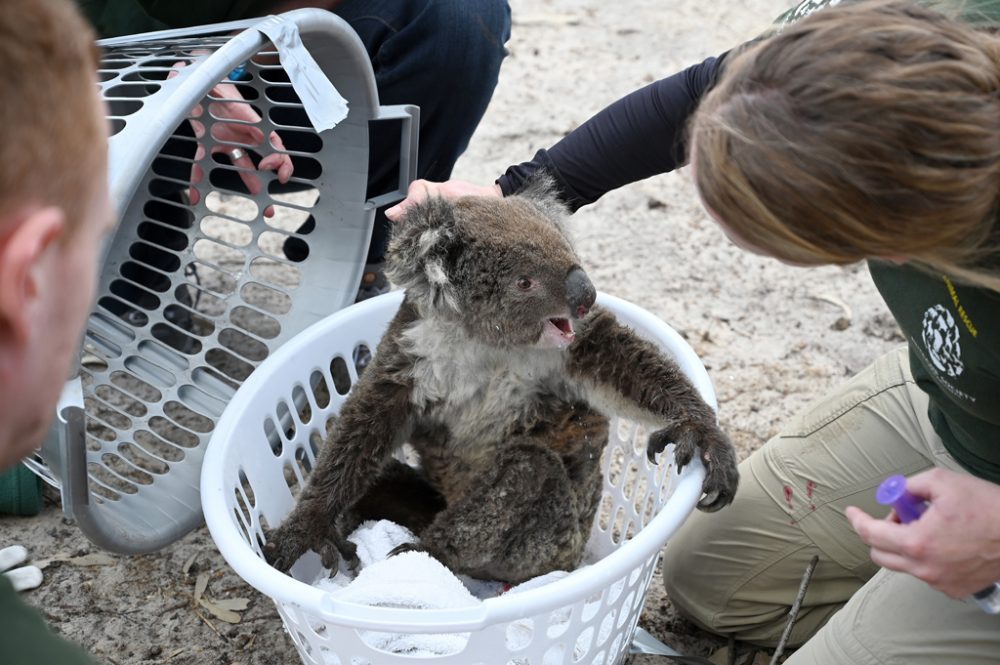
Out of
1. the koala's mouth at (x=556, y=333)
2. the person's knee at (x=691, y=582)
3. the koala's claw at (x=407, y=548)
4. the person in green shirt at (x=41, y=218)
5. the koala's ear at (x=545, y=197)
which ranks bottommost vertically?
the person's knee at (x=691, y=582)

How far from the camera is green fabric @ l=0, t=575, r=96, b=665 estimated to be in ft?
2.64

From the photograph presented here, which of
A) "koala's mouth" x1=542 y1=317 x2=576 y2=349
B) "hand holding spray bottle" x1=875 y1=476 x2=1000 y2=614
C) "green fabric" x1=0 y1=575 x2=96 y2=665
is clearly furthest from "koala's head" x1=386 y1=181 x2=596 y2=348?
"green fabric" x1=0 y1=575 x2=96 y2=665

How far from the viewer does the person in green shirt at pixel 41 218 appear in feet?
2.41

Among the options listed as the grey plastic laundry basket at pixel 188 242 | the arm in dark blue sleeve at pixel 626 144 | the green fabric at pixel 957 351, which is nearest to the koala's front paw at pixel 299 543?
the grey plastic laundry basket at pixel 188 242

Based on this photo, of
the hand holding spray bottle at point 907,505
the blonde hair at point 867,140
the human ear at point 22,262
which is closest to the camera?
the human ear at point 22,262

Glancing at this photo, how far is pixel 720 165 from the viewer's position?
1.19 m

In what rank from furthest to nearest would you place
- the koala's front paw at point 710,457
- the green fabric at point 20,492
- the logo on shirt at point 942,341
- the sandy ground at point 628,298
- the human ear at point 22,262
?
the green fabric at point 20,492 → the sandy ground at point 628,298 → the koala's front paw at point 710,457 → the logo on shirt at point 942,341 → the human ear at point 22,262

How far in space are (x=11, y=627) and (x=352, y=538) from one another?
3.79 feet

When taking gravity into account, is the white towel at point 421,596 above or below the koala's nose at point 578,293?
below

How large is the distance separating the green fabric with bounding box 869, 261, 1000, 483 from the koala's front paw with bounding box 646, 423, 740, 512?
353 millimetres

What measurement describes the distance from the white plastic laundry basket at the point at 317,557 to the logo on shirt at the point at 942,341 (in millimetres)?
392

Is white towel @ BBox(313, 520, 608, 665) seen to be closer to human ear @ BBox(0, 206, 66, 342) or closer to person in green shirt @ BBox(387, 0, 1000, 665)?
person in green shirt @ BBox(387, 0, 1000, 665)

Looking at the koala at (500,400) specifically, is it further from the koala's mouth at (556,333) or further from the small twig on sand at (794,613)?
the small twig on sand at (794,613)

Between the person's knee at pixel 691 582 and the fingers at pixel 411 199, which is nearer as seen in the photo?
the fingers at pixel 411 199
